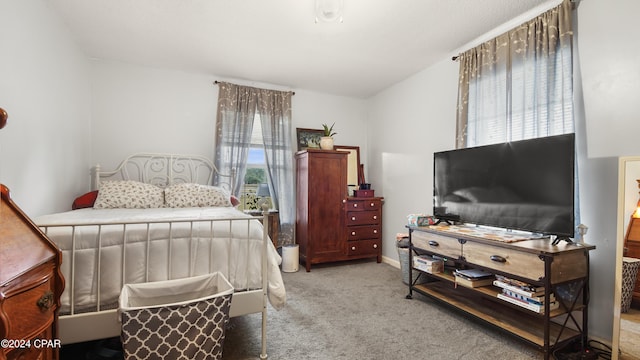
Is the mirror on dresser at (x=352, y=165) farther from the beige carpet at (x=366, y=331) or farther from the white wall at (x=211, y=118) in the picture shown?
the beige carpet at (x=366, y=331)

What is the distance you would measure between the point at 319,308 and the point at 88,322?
1.66 meters

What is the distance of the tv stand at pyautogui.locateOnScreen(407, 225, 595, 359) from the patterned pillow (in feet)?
7.37

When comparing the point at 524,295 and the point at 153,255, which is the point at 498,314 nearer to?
the point at 524,295

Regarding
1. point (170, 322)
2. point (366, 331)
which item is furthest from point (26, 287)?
point (366, 331)

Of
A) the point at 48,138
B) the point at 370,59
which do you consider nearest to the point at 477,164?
the point at 370,59

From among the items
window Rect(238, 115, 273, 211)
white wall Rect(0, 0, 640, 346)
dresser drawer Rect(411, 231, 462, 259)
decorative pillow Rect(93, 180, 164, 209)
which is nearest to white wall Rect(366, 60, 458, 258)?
white wall Rect(0, 0, 640, 346)

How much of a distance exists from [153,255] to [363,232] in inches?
112

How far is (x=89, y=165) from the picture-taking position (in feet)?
11.3

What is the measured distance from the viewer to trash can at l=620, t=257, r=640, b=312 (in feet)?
5.57

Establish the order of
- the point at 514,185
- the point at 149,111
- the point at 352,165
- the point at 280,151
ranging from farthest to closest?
the point at 352,165, the point at 280,151, the point at 149,111, the point at 514,185

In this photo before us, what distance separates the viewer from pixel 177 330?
57.0 inches

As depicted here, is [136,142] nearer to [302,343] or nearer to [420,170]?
[302,343]

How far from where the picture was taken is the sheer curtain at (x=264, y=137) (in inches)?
154

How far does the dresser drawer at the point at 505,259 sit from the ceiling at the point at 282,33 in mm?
1879
